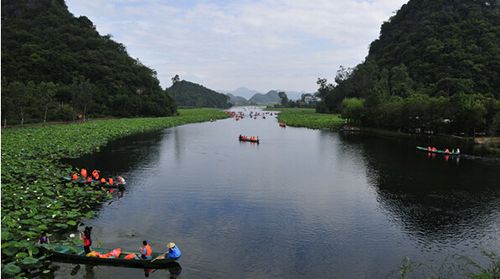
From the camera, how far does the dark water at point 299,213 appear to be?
→ 19281mm

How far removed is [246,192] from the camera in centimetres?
3206

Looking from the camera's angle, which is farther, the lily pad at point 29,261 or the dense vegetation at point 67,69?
the dense vegetation at point 67,69

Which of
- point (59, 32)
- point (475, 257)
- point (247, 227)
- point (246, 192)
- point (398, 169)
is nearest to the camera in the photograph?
point (475, 257)

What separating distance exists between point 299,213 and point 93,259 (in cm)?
1339

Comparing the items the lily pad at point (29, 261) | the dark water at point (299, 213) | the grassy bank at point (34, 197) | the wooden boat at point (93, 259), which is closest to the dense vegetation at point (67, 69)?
the grassy bank at point (34, 197)

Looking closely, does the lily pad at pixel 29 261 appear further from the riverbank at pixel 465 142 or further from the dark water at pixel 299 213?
the riverbank at pixel 465 142

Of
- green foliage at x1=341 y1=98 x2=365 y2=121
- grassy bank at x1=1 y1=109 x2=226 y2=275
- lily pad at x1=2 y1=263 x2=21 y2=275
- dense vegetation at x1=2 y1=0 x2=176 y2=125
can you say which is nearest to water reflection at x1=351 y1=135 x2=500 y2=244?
lily pad at x1=2 y1=263 x2=21 y2=275

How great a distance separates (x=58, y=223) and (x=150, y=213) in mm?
5573

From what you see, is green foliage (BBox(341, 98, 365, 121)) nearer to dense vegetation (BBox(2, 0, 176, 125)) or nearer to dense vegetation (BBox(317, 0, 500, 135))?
dense vegetation (BBox(317, 0, 500, 135))

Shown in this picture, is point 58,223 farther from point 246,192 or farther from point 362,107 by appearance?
point 362,107

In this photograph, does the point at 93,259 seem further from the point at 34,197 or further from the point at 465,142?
the point at 465,142

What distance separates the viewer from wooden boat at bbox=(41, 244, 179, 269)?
18156 millimetres

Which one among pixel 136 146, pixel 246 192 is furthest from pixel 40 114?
pixel 246 192

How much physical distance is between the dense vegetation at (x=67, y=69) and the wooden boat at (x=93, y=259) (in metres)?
60.8
